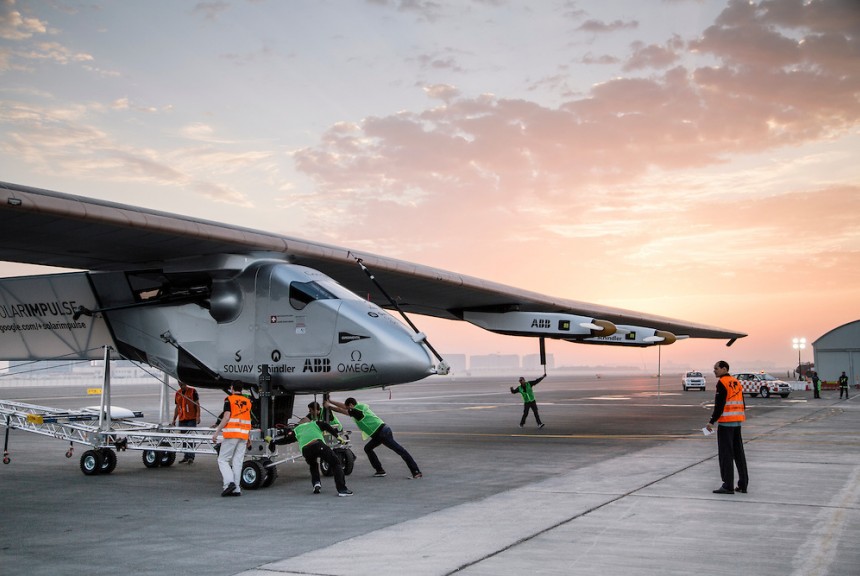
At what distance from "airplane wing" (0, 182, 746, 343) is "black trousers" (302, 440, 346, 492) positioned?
421 centimetres

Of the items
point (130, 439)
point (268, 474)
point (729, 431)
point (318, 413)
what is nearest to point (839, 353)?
point (729, 431)

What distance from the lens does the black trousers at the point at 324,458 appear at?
A: 1256 centimetres

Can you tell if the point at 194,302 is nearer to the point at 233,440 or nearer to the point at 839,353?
the point at 233,440

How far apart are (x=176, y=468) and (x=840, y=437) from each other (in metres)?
17.0

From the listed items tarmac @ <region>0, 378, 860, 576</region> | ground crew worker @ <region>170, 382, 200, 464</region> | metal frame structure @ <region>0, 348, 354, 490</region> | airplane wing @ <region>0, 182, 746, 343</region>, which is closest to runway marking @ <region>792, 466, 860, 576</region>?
tarmac @ <region>0, 378, 860, 576</region>

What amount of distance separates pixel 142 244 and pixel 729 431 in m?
10.8

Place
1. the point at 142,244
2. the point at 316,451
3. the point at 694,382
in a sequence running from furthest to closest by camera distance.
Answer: the point at 694,382, the point at 142,244, the point at 316,451

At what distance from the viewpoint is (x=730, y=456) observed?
11.9 m

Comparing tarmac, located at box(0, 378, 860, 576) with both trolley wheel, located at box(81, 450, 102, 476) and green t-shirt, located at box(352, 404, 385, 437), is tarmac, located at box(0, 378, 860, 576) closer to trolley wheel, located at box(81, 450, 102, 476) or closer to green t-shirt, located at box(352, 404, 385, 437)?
trolley wheel, located at box(81, 450, 102, 476)

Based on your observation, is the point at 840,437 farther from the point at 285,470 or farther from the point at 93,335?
the point at 93,335

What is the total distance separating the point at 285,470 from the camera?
1647 centimetres

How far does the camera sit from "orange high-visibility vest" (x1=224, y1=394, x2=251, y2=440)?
42.6 feet

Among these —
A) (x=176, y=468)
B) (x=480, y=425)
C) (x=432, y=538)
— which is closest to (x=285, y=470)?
(x=176, y=468)

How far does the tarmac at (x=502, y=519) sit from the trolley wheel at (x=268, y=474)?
26 centimetres
